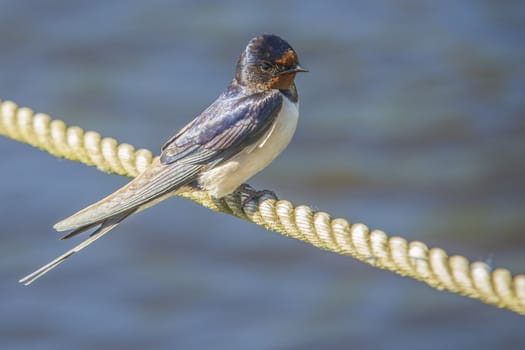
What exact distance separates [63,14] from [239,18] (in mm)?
809

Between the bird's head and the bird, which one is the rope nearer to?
the bird

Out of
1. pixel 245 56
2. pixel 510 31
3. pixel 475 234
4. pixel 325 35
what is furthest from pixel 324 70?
pixel 245 56

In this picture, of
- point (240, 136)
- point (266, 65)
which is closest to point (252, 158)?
point (240, 136)

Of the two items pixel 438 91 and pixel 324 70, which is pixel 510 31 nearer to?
pixel 438 91

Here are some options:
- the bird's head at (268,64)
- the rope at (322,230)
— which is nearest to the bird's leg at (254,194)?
the rope at (322,230)

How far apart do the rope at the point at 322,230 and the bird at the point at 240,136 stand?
0.06m

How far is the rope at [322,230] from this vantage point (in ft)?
5.16

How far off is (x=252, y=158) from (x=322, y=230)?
335 millimetres

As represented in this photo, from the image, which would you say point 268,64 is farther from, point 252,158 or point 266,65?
point 252,158

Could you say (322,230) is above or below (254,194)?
below

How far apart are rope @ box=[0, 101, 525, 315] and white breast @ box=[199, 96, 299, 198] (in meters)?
0.04

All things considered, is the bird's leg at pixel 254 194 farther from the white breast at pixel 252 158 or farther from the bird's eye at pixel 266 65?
the bird's eye at pixel 266 65

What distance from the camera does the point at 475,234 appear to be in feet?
12.2

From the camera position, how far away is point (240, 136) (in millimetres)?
2051
